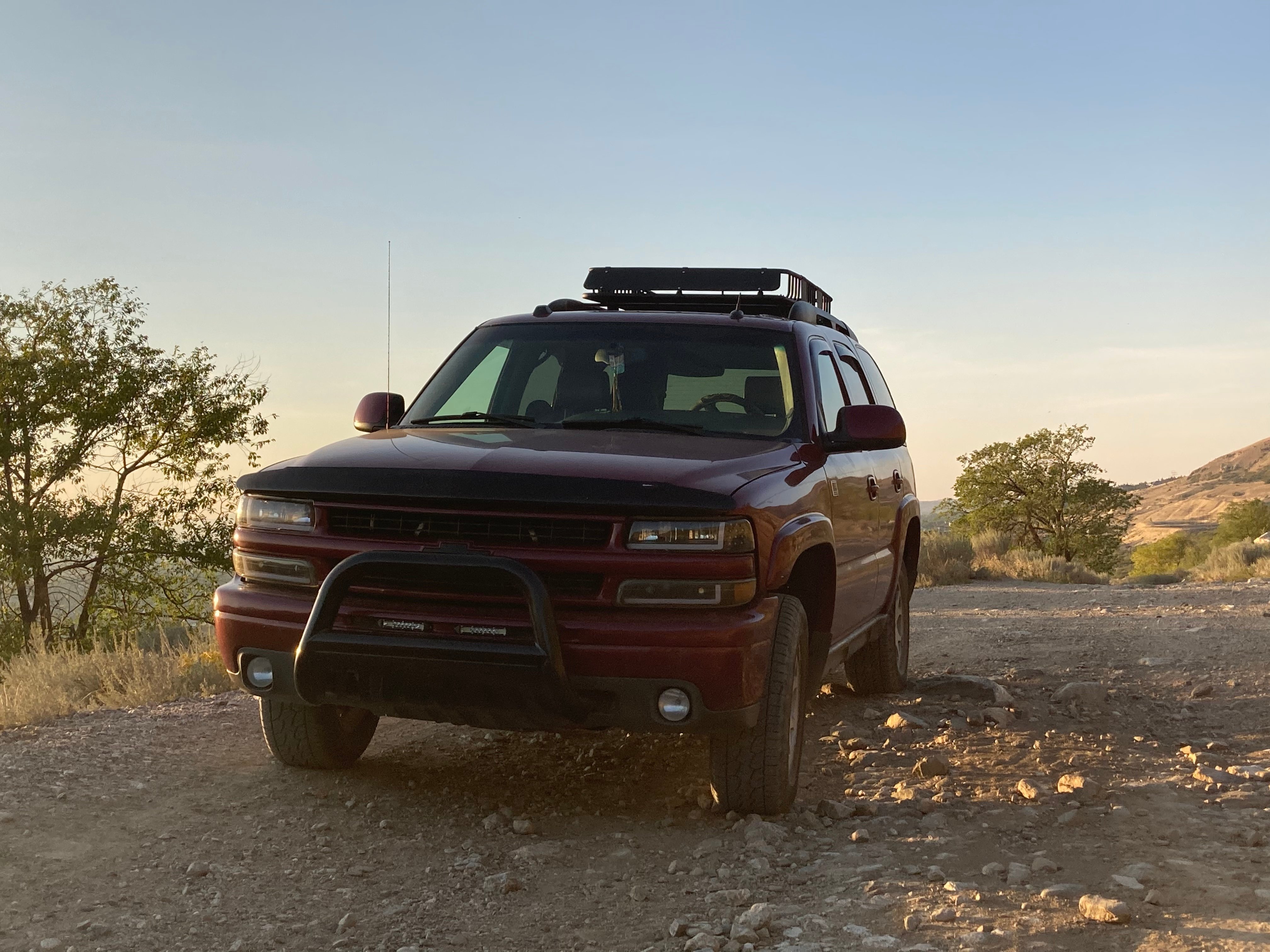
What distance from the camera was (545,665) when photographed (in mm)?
4008

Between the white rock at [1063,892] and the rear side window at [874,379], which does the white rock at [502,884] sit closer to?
the white rock at [1063,892]

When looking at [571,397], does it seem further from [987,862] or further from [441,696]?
[987,862]

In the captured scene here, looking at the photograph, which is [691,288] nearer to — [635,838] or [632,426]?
[632,426]

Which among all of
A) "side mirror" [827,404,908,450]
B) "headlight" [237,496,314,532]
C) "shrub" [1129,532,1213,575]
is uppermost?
"side mirror" [827,404,908,450]

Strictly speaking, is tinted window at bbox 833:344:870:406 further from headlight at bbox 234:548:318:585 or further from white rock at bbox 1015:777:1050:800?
headlight at bbox 234:548:318:585

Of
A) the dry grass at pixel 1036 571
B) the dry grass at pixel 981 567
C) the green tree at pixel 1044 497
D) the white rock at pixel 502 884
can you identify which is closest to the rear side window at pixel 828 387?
the white rock at pixel 502 884

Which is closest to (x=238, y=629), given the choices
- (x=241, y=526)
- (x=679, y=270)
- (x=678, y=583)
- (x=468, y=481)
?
(x=241, y=526)

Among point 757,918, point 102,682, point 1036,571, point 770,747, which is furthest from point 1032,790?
point 1036,571

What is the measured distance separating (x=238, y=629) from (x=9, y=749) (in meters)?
2.19

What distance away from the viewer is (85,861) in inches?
167

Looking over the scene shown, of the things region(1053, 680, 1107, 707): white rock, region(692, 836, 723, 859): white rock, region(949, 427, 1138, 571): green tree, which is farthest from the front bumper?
region(949, 427, 1138, 571): green tree

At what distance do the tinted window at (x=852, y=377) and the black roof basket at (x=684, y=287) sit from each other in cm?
34

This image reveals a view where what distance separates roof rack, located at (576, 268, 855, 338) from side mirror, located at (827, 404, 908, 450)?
1.39 metres

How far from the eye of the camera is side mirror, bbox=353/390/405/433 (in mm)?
5648
